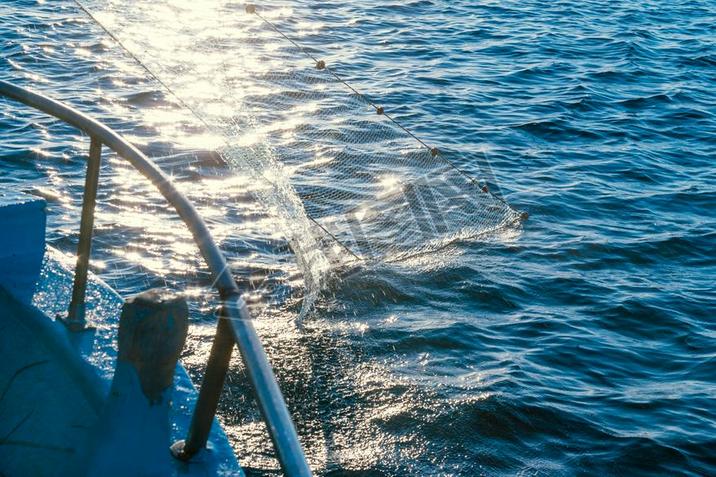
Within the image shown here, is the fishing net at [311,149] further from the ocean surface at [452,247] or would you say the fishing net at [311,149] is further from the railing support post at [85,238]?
the railing support post at [85,238]

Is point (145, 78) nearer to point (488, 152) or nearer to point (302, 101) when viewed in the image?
point (302, 101)

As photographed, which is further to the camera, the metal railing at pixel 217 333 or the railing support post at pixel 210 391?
the railing support post at pixel 210 391

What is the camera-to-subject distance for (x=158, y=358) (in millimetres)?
2902

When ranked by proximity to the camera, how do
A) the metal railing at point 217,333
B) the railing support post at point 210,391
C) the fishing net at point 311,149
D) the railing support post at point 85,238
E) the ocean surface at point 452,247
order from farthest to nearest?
the fishing net at point 311,149
the ocean surface at point 452,247
the railing support post at point 85,238
the railing support post at point 210,391
the metal railing at point 217,333

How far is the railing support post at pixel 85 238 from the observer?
383 centimetres

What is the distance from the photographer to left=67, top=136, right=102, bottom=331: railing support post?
3.83m

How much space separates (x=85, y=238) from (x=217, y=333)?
1559mm

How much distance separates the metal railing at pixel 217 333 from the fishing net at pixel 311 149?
5.87m

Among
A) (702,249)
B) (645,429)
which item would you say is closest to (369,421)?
(645,429)

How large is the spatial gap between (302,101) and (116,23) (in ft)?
8.76

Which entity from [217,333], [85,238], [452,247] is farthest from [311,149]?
[217,333]

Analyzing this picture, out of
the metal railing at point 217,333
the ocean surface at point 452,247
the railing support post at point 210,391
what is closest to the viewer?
the metal railing at point 217,333

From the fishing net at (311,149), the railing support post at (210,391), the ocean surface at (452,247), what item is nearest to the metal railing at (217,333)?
the railing support post at (210,391)

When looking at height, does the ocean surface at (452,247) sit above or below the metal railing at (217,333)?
below
